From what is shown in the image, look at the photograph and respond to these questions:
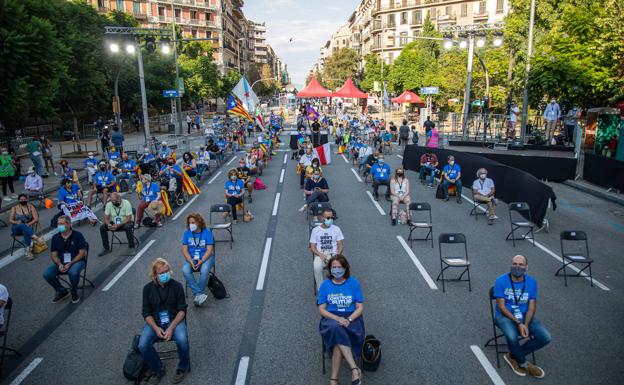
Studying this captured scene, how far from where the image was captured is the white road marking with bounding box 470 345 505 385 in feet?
18.2

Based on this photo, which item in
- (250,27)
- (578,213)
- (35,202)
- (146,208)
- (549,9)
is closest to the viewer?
(146,208)

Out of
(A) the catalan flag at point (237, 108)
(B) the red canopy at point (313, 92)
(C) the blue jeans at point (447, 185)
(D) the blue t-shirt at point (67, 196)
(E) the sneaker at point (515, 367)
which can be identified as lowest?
(E) the sneaker at point (515, 367)

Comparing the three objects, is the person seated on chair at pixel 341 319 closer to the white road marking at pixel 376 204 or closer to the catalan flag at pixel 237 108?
the white road marking at pixel 376 204

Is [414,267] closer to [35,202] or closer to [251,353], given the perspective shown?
[251,353]

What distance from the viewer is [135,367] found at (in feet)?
18.0

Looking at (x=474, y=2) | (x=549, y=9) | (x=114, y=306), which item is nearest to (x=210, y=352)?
(x=114, y=306)

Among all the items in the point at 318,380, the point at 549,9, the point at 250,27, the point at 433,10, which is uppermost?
the point at 250,27

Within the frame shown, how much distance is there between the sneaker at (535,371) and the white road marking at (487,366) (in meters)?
0.39

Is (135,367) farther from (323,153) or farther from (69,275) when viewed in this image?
(323,153)

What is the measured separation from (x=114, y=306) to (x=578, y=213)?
42.5ft

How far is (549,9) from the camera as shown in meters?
→ 26.6

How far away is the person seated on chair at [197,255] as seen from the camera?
756 cm

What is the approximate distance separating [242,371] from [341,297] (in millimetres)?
1578

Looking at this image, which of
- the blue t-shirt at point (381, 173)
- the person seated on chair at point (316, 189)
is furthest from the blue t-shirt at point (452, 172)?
the person seated on chair at point (316, 189)
